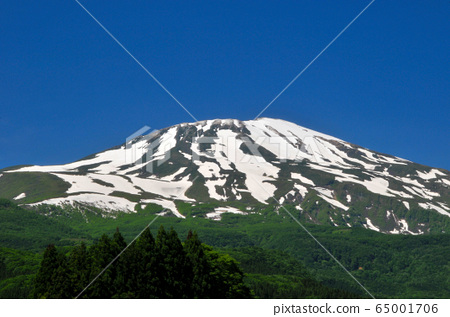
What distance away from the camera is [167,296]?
6456cm

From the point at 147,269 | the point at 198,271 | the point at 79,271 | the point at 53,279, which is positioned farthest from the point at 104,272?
the point at 198,271

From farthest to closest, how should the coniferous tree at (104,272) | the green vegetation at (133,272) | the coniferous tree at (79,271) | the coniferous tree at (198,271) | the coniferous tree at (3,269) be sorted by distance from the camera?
the coniferous tree at (3,269)
the coniferous tree at (198,271)
the coniferous tree at (79,271)
the green vegetation at (133,272)
the coniferous tree at (104,272)

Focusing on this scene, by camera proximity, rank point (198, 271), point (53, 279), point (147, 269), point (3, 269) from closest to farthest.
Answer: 1. point (147, 269)
2. point (53, 279)
3. point (198, 271)
4. point (3, 269)

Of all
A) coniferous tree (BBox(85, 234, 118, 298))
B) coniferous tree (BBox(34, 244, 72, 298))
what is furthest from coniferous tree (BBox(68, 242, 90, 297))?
coniferous tree (BBox(85, 234, 118, 298))

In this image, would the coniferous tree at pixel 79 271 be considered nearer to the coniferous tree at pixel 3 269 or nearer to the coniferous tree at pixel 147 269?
the coniferous tree at pixel 147 269

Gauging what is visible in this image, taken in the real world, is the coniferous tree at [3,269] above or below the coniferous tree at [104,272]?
above

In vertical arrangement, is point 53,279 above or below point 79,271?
below

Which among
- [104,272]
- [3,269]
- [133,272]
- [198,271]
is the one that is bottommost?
[104,272]

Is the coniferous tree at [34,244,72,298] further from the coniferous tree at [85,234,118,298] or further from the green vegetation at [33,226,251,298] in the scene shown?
the coniferous tree at [85,234,118,298]

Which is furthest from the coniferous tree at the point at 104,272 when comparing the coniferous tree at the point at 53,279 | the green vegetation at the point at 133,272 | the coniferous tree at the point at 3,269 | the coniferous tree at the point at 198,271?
the coniferous tree at the point at 3,269

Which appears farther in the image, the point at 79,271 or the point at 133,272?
the point at 79,271

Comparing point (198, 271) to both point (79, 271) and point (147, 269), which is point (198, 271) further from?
point (79, 271)

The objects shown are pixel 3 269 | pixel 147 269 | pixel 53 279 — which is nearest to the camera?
pixel 147 269

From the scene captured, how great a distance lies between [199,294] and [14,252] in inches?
4737
